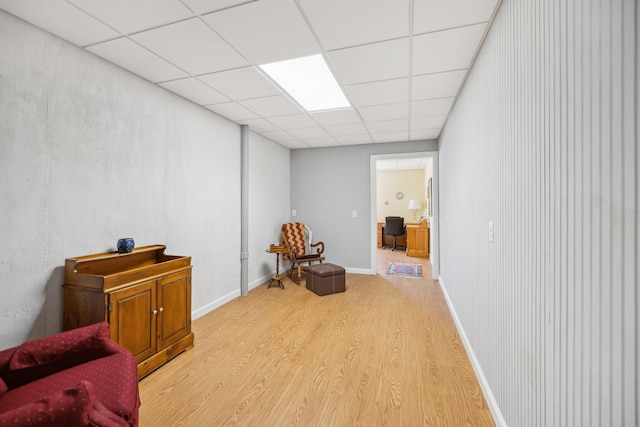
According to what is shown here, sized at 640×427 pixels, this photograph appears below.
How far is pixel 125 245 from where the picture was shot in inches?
91.1

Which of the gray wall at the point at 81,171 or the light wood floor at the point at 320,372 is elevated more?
the gray wall at the point at 81,171

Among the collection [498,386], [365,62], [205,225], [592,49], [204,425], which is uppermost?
[365,62]

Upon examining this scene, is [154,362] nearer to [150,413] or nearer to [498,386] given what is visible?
[150,413]

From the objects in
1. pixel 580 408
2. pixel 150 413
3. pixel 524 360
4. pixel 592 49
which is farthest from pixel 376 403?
pixel 592 49

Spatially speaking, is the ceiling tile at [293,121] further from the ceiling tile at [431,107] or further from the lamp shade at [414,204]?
the lamp shade at [414,204]

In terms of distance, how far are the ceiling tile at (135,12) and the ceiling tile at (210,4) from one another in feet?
0.19

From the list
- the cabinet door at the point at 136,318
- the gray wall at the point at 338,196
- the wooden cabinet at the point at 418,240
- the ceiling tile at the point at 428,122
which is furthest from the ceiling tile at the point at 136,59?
the wooden cabinet at the point at 418,240

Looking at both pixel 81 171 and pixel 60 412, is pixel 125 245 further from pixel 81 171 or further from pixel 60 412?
pixel 60 412

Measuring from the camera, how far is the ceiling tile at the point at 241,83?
2504mm

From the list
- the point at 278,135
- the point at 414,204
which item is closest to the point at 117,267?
the point at 278,135

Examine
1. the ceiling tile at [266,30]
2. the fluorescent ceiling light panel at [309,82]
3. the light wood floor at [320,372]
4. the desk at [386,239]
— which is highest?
the fluorescent ceiling light panel at [309,82]

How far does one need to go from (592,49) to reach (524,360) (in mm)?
1288

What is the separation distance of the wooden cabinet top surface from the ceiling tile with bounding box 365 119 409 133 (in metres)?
3.01

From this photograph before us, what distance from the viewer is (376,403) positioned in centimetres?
186
